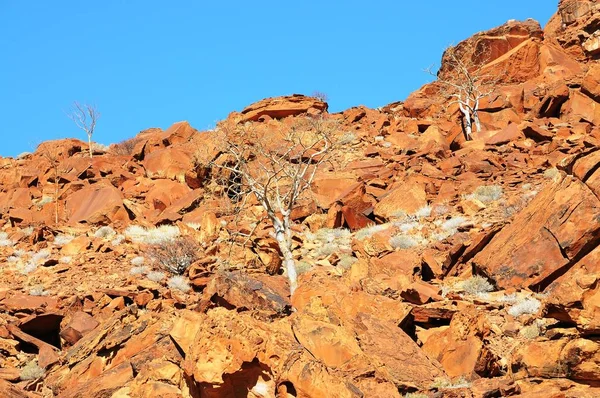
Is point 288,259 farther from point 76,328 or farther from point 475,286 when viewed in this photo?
point 76,328

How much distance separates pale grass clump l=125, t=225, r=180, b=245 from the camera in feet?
74.8

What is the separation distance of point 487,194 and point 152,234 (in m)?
11.8

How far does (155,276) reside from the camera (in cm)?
1869

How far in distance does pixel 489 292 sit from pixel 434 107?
25999mm

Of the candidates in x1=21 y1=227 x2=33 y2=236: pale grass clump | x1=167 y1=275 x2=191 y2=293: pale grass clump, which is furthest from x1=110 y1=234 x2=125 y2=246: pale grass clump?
x1=167 y1=275 x2=191 y2=293: pale grass clump

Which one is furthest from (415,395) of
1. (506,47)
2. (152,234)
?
(506,47)

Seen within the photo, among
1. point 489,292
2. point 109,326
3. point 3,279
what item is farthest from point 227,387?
point 3,279

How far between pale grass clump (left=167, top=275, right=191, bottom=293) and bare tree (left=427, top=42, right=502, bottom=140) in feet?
71.1

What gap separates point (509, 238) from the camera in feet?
52.0

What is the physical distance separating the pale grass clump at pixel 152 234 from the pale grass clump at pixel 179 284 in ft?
12.2

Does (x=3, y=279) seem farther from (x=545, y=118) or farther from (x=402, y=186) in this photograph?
(x=545, y=118)

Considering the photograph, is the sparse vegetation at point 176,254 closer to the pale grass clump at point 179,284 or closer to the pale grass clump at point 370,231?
the pale grass clump at point 179,284

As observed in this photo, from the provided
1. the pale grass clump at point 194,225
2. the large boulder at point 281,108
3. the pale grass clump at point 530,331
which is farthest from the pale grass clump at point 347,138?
the pale grass clump at point 530,331

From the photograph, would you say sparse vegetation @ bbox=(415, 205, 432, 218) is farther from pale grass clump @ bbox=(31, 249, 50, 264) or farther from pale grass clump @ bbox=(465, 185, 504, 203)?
pale grass clump @ bbox=(31, 249, 50, 264)
